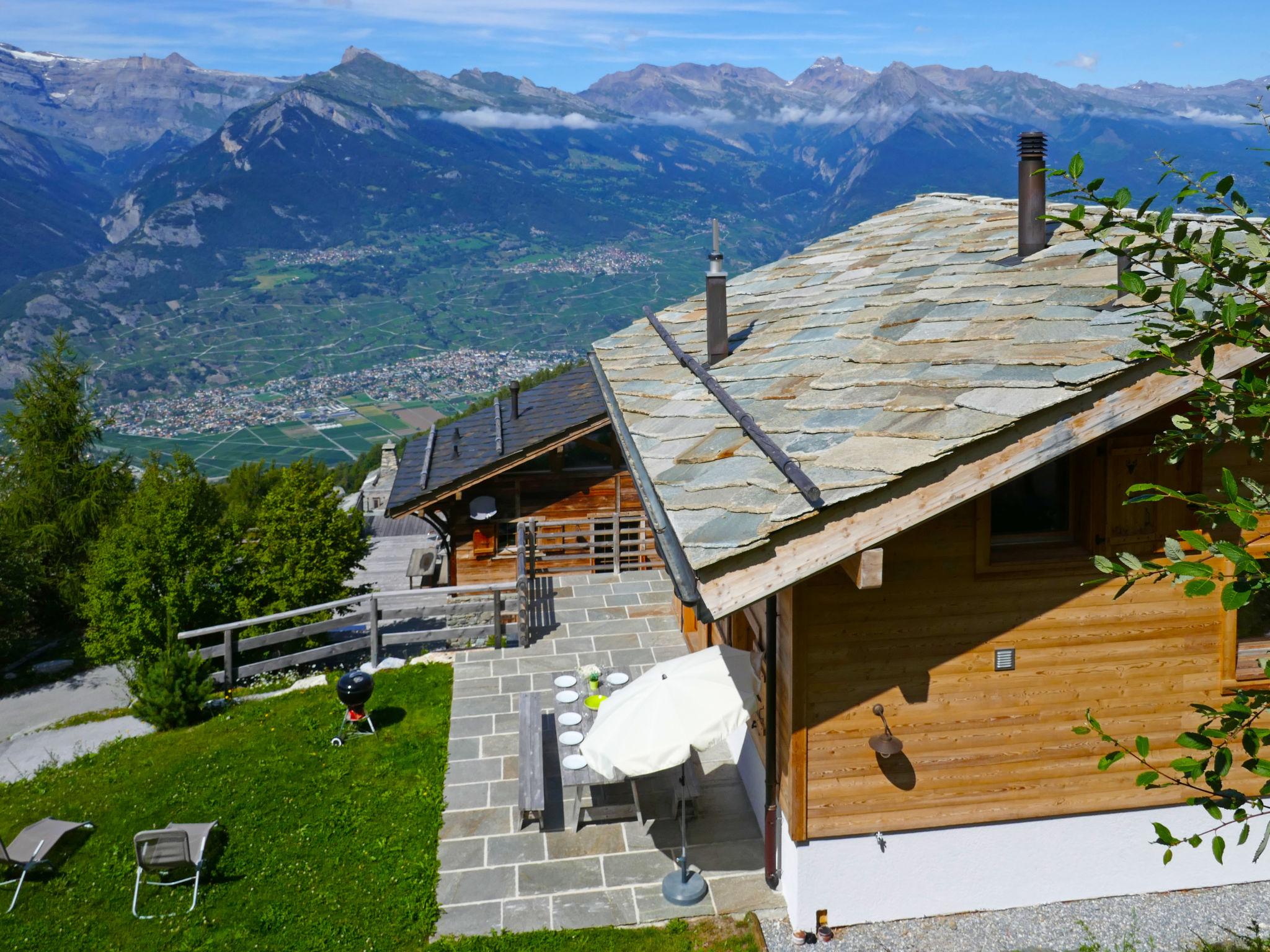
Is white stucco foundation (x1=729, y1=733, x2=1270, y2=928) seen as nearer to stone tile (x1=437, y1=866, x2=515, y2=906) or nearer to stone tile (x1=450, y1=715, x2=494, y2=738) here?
stone tile (x1=437, y1=866, x2=515, y2=906)

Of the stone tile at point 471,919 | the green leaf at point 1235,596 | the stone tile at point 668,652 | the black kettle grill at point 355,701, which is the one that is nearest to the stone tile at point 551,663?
the stone tile at point 668,652

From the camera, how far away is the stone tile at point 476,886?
866 centimetres

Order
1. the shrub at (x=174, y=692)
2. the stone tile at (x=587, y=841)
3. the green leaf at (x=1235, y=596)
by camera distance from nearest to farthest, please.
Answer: the green leaf at (x=1235, y=596)
the stone tile at (x=587, y=841)
the shrub at (x=174, y=692)

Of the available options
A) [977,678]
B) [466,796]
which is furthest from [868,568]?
[466,796]

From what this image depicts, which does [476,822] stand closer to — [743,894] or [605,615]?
[743,894]

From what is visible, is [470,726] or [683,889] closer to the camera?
[683,889]

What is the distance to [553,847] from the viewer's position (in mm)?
9367

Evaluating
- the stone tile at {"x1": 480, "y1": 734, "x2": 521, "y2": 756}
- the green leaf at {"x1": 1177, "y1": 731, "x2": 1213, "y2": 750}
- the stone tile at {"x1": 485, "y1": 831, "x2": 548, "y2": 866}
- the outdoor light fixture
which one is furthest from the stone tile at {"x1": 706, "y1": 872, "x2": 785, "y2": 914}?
the green leaf at {"x1": 1177, "y1": 731, "x2": 1213, "y2": 750}

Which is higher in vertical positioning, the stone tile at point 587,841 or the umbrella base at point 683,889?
the umbrella base at point 683,889

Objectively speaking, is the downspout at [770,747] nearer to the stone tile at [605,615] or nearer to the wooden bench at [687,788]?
the wooden bench at [687,788]

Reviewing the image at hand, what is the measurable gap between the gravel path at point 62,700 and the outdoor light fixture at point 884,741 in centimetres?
1265

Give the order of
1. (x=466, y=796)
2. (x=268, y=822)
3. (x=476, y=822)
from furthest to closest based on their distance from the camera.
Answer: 1. (x=466, y=796)
2. (x=268, y=822)
3. (x=476, y=822)

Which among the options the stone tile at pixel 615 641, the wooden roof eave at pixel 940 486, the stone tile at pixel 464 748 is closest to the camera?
the wooden roof eave at pixel 940 486

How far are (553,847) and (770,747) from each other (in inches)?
102
